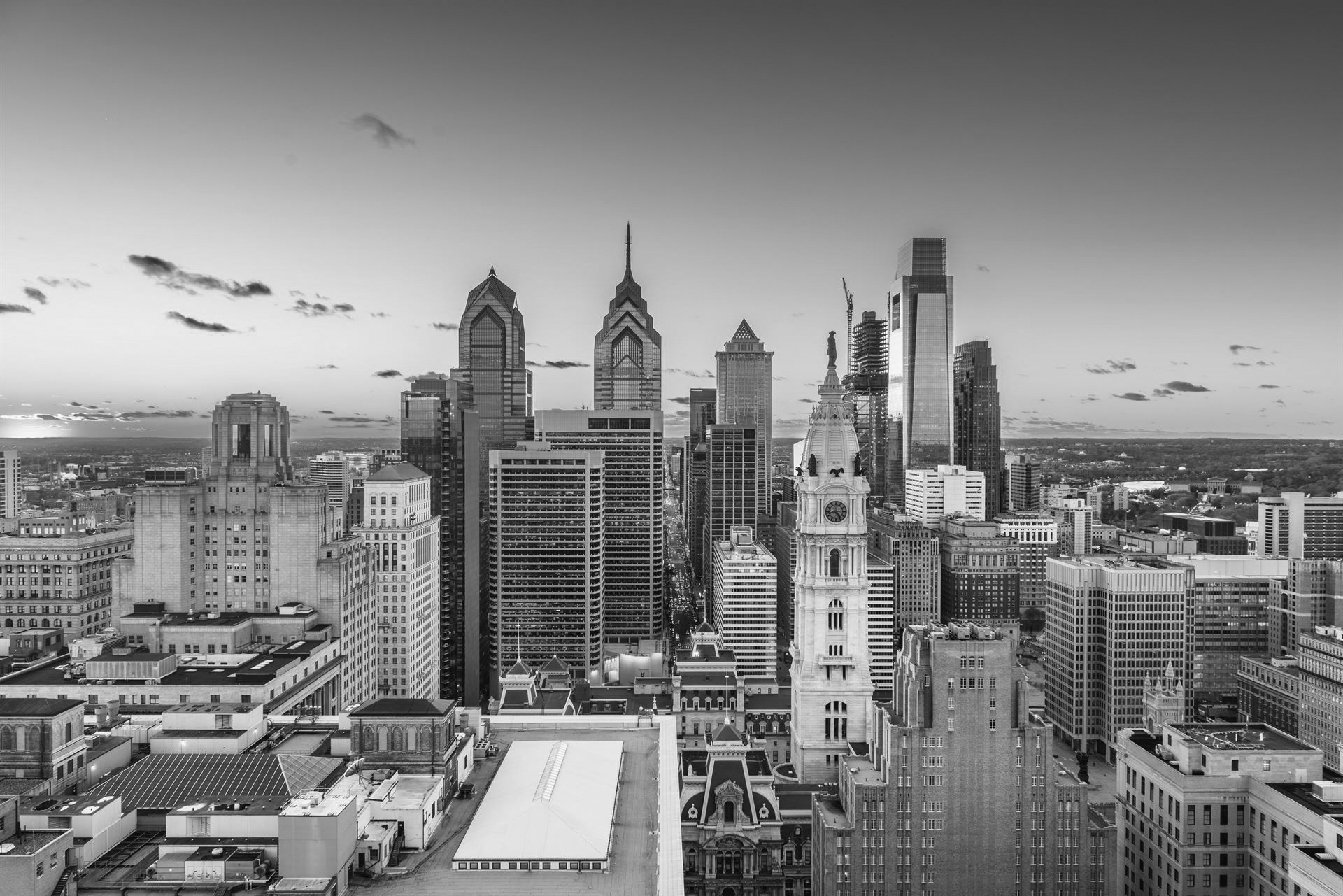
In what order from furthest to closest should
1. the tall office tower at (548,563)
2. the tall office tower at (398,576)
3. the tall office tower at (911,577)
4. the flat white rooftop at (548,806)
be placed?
the tall office tower at (911,577) < the tall office tower at (548,563) < the tall office tower at (398,576) < the flat white rooftop at (548,806)

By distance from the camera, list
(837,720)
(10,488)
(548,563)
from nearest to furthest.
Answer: (837,720) < (10,488) < (548,563)

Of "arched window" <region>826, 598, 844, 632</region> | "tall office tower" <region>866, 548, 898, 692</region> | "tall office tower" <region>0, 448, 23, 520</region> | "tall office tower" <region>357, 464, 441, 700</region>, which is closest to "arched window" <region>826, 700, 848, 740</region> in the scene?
"arched window" <region>826, 598, 844, 632</region>

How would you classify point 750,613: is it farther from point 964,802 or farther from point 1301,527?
point 1301,527

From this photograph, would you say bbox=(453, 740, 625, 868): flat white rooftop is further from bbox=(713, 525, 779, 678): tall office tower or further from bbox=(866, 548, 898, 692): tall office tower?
bbox=(866, 548, 898, 692): tall office tower

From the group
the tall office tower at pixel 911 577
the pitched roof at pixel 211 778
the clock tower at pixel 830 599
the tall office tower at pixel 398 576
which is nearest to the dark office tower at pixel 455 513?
the tall office tower at pixel 398 576

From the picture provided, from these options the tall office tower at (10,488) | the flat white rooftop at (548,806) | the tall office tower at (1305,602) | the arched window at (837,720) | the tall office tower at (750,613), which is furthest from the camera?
the tall office tower at (750,613)

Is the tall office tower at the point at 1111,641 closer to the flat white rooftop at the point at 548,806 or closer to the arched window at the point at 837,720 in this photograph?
the arched window at the point at 837,720

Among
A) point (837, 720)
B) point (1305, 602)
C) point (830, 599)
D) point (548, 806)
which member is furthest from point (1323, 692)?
point (548, 806)
